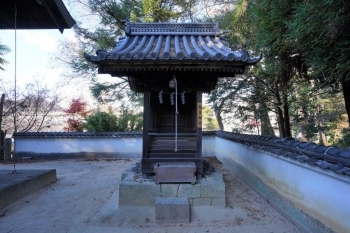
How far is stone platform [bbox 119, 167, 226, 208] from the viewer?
14.1ft

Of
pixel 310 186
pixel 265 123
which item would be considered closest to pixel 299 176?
pixel 310 186

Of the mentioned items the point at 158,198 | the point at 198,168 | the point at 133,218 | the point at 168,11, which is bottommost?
the point at 133,218

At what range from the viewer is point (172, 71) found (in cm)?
452

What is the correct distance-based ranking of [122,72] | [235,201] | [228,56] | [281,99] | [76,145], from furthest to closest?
[76,145]
[281,99]
[235,201]
[122,72]
[228,56]

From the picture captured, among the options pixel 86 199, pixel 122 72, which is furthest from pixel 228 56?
pixel 86 199

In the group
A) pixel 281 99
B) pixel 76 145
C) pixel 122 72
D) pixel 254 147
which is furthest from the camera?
pixel 76 145

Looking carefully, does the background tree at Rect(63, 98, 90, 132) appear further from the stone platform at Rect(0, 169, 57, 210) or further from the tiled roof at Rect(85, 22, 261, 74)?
the tiled roof at Rect(85, 22, 261, 74)

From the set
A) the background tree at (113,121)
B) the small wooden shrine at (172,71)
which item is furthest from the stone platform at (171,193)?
the background tree at (113,121)

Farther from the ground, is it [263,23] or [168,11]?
[168,11]

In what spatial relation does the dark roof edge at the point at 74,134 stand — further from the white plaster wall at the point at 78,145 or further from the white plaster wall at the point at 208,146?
the white plaster wall at the point at 208,146

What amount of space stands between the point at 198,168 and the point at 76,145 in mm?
8482

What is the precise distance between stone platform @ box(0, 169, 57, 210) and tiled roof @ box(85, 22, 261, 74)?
2896 millimetres

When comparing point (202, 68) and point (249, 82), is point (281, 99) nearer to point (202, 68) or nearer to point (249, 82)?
point (249, 82)

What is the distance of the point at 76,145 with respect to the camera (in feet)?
37.8
